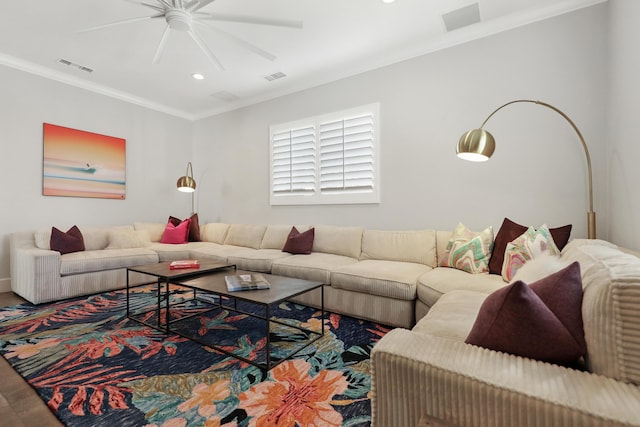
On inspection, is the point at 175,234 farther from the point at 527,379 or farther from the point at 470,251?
the point at 527,379

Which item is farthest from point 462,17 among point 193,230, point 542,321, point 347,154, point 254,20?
point 193,230

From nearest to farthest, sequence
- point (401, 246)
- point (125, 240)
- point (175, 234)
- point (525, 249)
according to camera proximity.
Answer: point (525, 249) < point (401, 246) < point (125, 240) < point (175, 234)

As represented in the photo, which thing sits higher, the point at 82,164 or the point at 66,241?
the point at 82,164

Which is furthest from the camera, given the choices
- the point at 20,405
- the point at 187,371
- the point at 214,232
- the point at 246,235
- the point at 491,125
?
the point at 214,232

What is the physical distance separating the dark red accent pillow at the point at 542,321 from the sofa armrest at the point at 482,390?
0.15 ft

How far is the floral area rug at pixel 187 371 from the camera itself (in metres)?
1.46

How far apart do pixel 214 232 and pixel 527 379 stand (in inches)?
185

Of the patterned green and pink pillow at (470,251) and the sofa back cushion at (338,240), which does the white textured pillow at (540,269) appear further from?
the sofa back cushion at (338,240)

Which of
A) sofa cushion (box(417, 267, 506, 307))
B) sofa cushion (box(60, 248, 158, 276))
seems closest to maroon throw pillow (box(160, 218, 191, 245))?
sofa cushion (box(60, 248, 158, 276))

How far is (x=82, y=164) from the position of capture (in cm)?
420

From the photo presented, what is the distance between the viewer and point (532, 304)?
0.89 m

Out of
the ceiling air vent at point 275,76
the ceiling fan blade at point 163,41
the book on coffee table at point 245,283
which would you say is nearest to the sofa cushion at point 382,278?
the book on coffee table at point 245,283

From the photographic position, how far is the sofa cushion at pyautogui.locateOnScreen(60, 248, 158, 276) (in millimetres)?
3260

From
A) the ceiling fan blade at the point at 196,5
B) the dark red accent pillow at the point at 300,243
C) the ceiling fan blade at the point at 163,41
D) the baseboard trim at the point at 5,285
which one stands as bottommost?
the baseboard trim at the point at 5,285
